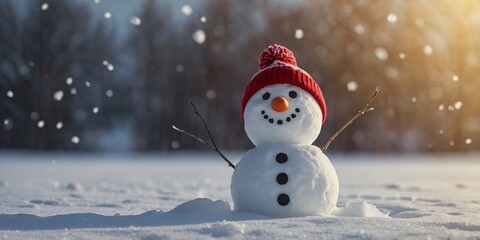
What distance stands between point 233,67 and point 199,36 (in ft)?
6.39

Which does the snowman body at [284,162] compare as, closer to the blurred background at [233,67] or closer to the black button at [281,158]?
the black button at [281,158]

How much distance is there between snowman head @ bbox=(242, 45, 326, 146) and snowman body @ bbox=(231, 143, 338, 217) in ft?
0.41

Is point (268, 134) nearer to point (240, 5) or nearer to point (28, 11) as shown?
point (240, 5)

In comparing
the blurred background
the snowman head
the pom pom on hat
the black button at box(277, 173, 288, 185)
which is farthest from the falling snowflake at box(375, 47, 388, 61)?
the black button at box(277, 173, 288, 185)

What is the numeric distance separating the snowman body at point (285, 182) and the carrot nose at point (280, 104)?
289 millimetres

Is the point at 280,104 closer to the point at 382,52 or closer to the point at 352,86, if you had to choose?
the point at 382,52

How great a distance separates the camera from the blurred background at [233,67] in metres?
23.3

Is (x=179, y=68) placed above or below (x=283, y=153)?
above

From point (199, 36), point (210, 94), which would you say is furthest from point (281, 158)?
point (210, 94)

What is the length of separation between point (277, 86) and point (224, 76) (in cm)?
2086

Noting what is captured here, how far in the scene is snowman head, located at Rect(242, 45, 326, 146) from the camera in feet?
14.2

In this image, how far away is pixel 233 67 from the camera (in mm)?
25094

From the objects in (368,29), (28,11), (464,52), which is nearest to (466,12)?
(464,52)

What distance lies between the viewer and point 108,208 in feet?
17.1
